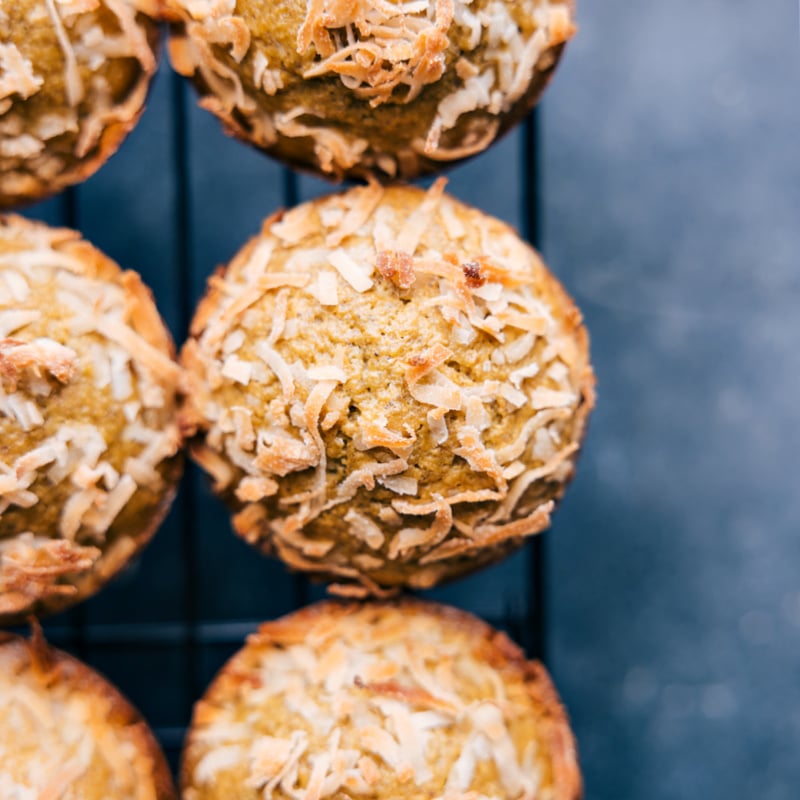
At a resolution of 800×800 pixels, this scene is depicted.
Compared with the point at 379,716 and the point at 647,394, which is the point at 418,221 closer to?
the point at 379,716

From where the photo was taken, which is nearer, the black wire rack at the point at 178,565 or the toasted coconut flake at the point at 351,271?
the toasted coconut flake at the point at 351,271

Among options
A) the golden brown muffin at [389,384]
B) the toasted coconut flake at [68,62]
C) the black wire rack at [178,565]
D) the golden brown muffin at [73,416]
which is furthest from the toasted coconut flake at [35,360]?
the black wire rack at [178,565]

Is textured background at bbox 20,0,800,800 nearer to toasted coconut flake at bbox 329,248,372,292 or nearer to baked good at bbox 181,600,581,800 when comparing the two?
baked good at bbox 181,600,581,800

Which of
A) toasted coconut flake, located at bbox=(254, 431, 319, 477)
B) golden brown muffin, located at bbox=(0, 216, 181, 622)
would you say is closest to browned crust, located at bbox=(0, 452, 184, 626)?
golden brown muffin, located at bbox=(0, 216, 181, 622)

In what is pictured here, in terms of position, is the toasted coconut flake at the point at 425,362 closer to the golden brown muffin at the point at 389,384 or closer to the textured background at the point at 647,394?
the golden brown muffin at the point at 389,384

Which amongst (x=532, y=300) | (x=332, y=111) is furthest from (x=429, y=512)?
(x=332, y=111)

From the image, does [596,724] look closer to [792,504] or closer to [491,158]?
[792,504]
